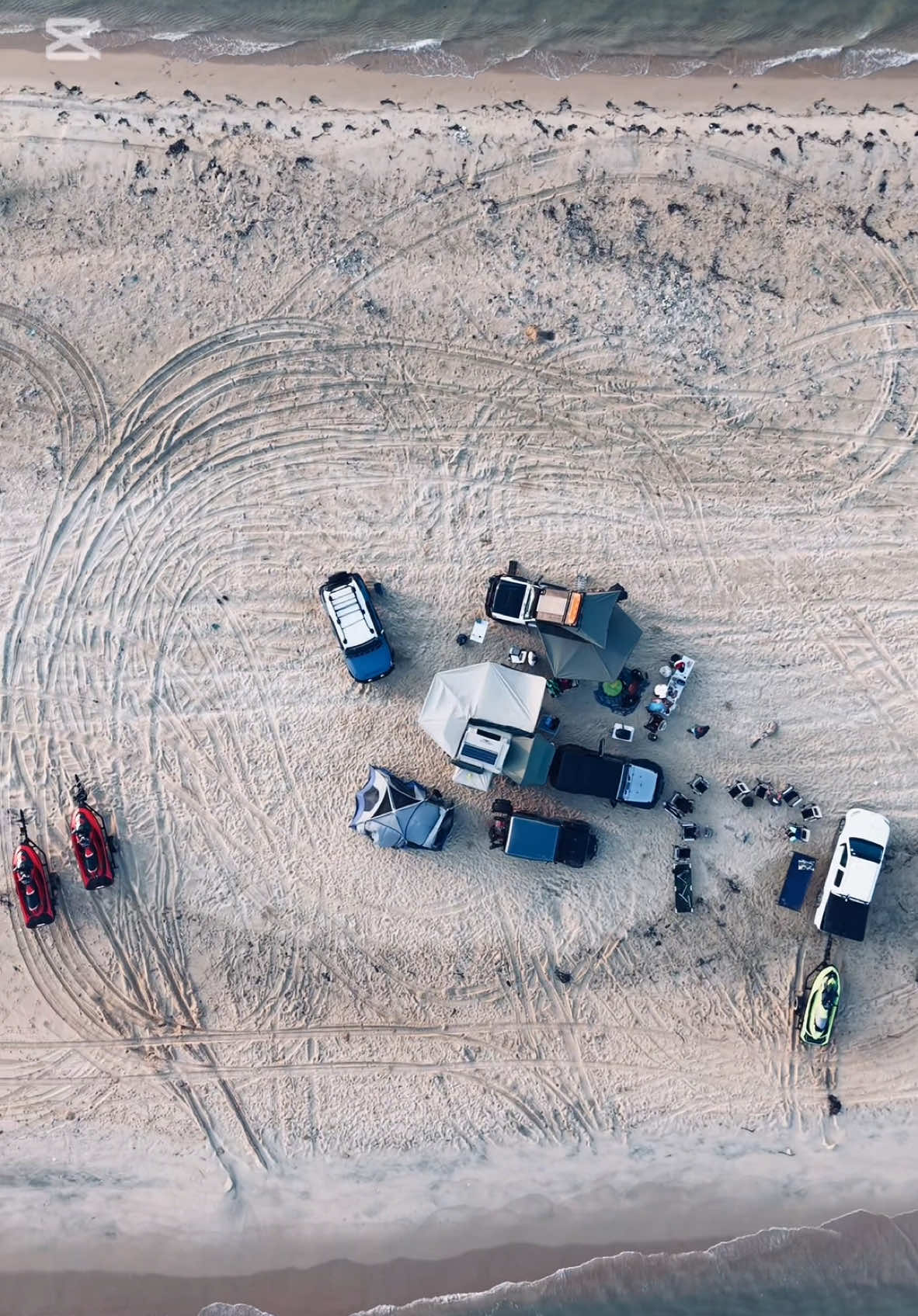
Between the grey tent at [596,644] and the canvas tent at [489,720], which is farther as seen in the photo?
the canvas tent at [489,720]

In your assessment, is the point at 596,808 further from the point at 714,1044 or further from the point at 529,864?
the point at 714,1044

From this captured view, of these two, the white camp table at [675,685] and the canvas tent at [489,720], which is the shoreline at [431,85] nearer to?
the white camp table at [675,685]

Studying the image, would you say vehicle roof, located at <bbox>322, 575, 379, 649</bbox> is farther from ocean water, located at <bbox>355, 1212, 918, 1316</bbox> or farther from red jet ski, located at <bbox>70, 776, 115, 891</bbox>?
ocean water, located at <bbox>355, 1212, 918, 1316</bbox>

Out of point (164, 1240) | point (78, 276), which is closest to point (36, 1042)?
point (164, 1240)

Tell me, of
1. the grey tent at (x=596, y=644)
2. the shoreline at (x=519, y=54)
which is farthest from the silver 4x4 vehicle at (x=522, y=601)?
the shoreline at (x=519, y=54)

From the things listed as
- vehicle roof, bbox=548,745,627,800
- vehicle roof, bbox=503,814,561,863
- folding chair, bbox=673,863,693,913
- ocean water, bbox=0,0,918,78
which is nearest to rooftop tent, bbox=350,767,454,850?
vehicle roof, bbox=503,814,561,863

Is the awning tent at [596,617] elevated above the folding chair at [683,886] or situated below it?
above

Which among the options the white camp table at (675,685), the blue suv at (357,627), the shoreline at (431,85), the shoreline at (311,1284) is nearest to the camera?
the blue suv at (357,627)
